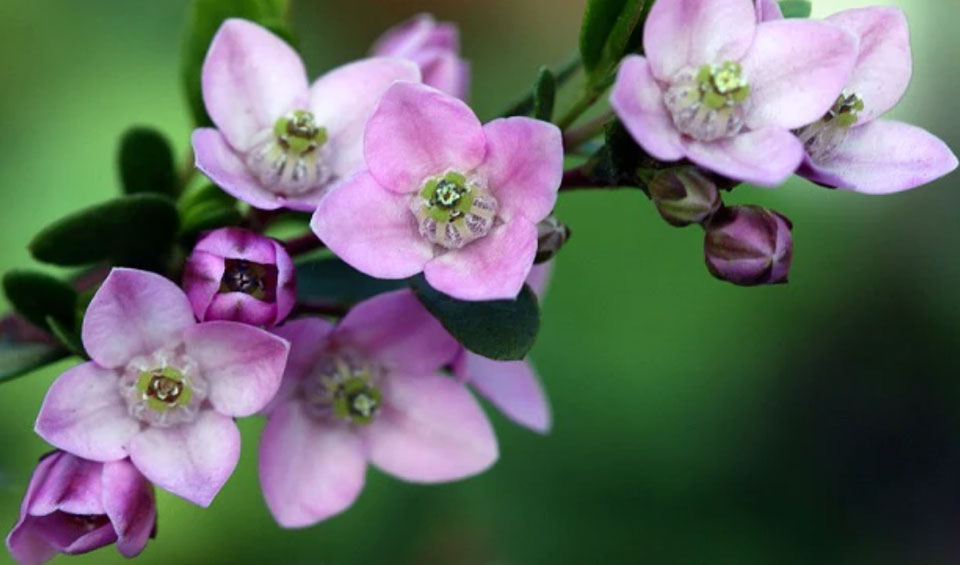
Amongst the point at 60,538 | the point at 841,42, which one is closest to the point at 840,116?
the point at 841,42

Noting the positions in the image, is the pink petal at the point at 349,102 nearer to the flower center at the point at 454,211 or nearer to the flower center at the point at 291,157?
the flower center at the point at 291,157

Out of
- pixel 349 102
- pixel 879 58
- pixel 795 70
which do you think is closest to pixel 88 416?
pixel 349 102

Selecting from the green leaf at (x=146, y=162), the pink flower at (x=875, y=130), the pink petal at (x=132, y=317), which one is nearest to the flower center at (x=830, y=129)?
the pink flower at (x=875, y=130)

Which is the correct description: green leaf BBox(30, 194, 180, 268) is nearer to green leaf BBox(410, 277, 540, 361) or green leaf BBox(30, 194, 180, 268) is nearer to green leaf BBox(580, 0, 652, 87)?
green leaf BBox(410, 277, 540, 361)

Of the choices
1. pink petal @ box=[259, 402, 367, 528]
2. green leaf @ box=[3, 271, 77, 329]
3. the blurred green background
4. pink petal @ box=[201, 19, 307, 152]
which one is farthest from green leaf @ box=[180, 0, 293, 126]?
the blurred green background

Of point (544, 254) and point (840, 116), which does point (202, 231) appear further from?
point (840, 116)
